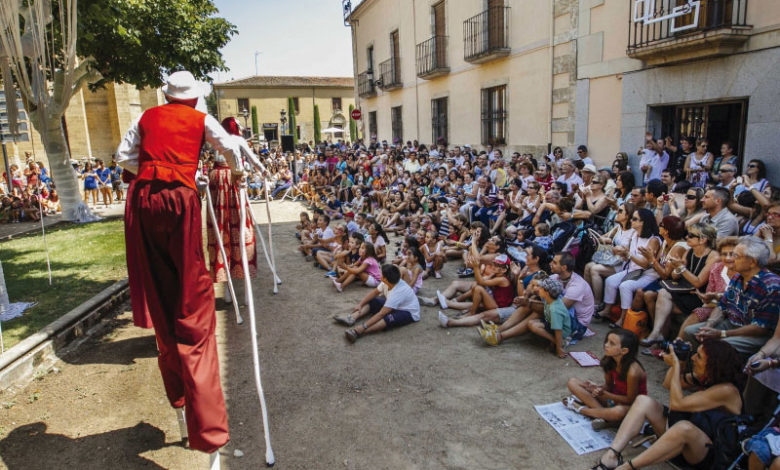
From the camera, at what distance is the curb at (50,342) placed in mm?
4438

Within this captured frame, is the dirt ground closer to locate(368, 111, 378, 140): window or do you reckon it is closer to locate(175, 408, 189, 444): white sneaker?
locate(175, 408, 189, 444): white sneaker

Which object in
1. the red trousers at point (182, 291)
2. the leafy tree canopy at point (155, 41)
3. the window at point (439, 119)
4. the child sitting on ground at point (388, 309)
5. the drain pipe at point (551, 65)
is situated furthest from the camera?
the window at point (439, 119)

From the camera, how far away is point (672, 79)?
27.7ft

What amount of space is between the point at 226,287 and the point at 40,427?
10.0ft

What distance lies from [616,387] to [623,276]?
6.72ft

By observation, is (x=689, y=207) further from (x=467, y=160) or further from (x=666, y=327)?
(x=467, y=160)

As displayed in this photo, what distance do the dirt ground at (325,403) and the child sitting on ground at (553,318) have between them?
18 centimetres

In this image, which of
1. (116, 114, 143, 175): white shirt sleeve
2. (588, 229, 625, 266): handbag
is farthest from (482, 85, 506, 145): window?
(116, 114, 143, 175): white shirt sleeve

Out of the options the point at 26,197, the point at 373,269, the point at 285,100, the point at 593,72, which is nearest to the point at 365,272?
the point at 373,269

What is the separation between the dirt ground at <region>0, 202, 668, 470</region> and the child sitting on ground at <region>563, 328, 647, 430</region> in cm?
34

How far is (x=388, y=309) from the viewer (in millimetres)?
5727

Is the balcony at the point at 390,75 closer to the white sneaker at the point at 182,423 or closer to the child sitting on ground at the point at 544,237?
the child sitting on ground at the point at 544,237

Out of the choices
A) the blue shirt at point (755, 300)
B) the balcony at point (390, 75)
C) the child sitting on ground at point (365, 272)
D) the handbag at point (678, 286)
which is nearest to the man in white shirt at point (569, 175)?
the child sitting on ground at point (365, 272)

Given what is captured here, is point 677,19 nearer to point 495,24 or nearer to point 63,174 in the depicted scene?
point 495,24
